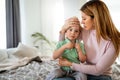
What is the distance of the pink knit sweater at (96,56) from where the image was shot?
131 cm

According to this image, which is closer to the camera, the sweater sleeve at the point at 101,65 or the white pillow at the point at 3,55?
the sweater sleeve at the point at 101,65

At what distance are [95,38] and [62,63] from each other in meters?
0.31

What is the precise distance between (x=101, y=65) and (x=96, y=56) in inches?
4.3

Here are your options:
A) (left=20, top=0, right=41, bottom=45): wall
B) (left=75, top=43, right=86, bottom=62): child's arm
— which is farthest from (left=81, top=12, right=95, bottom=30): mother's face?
(left=20, top=0, right=41, bottom=45): wall

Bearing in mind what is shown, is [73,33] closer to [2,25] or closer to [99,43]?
[99,43]

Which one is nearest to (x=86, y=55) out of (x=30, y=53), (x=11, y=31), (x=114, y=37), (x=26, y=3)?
(x=114, y=37)

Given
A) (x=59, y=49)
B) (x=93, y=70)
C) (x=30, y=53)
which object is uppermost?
(x=59, y=49)

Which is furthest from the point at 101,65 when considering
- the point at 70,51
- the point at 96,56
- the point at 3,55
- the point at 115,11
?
the point at 115,11

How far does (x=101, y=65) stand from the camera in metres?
1.31

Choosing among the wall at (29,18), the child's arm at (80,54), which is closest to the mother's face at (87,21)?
the child's arm at (80,54)

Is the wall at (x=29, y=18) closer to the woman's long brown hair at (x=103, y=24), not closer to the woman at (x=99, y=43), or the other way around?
the woman at (x=99, y=43)

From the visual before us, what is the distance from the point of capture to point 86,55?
1456 mm

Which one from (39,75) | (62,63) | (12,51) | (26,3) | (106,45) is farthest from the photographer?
(26,3)

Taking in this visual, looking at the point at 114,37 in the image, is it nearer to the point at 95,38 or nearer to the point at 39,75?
the point at 95,38
